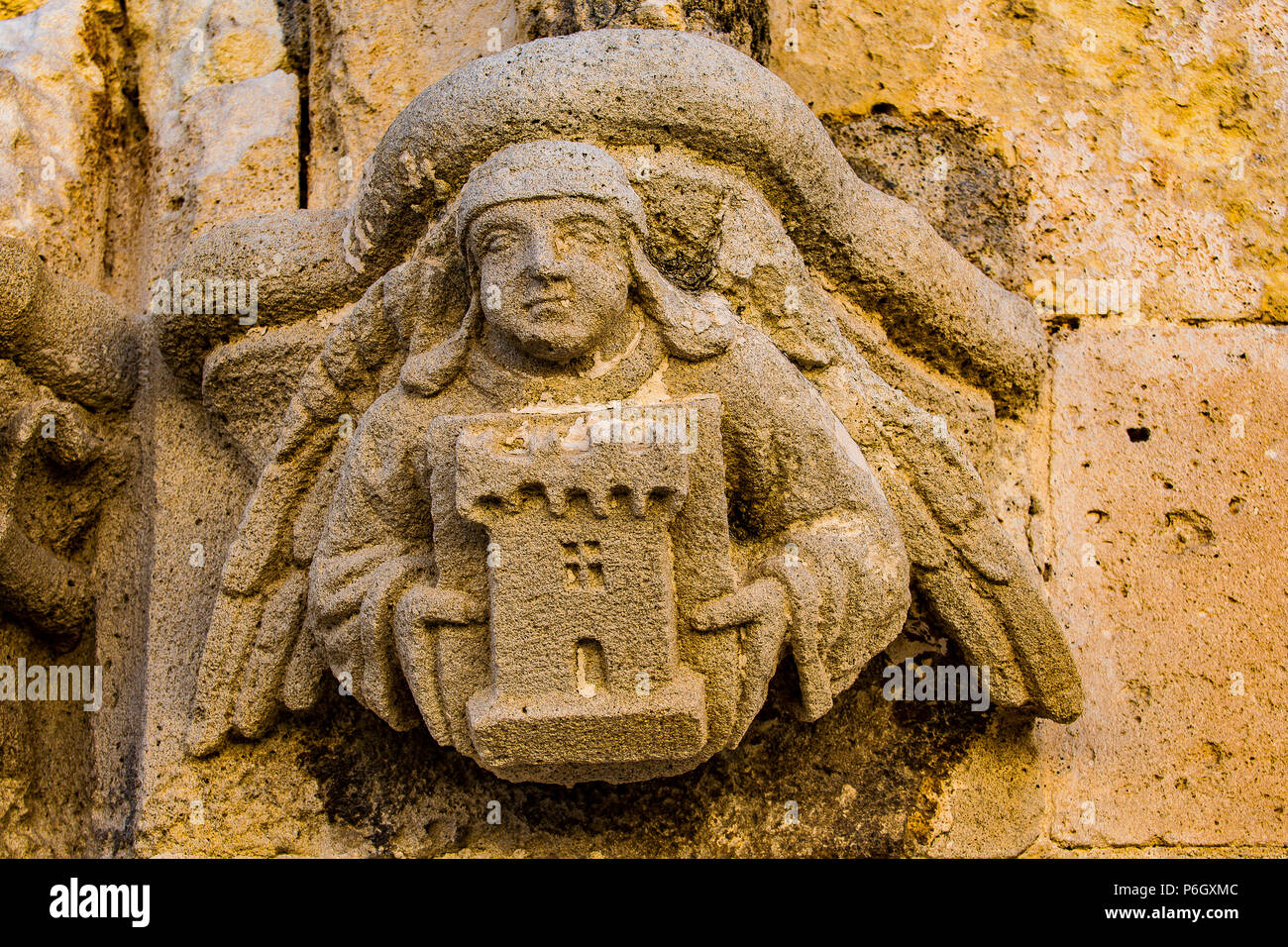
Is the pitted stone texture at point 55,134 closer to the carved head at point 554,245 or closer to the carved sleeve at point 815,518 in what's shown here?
the carved head at point 554,245

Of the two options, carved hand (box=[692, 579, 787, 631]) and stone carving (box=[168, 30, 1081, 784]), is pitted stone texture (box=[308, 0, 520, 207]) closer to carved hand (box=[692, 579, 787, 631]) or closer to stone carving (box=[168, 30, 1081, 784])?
stone carving (box=[168, 30, 1081, 784])

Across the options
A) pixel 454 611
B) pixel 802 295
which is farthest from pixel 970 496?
pixel 454 611

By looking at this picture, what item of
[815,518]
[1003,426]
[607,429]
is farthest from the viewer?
[1003,426]

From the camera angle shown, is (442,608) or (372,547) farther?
(372,547)

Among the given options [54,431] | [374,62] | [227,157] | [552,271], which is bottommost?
[54,431]

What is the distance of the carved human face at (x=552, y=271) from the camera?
216cm

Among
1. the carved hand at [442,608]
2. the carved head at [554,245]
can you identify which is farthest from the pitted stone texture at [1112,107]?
the carved hand at [442,608]

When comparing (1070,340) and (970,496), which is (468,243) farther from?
(1070,340)

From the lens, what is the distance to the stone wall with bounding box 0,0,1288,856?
2.60 meters

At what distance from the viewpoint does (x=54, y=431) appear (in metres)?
2.70

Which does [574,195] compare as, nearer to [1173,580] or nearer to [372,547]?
[372,547]

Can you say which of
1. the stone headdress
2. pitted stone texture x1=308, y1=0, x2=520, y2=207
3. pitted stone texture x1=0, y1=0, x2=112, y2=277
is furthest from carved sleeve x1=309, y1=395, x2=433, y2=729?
pitted stone texture x1=0, y1=0, x2=112, y2=277

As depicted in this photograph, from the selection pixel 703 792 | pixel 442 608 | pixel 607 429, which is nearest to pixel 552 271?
pixel 607 429

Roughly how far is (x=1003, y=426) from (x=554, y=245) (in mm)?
1150
